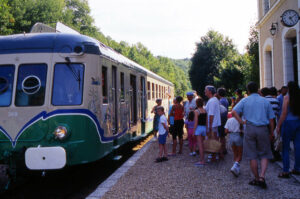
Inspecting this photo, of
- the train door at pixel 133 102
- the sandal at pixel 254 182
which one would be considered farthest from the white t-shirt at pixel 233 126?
the train door at pixel 133 102

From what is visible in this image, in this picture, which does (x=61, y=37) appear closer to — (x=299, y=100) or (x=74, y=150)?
(x=74, y=150)

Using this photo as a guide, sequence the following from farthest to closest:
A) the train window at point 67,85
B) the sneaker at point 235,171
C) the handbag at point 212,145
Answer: the handbag at point 212,145 → the sneaker at point 235,171 → the train window at point 67,85

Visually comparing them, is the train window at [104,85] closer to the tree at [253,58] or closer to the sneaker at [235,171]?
the sneaker at [235,171]

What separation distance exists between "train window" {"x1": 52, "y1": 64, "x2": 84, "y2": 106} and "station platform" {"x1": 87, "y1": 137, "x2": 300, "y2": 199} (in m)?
1.61

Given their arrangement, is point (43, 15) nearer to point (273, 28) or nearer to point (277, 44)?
point (273, 28)

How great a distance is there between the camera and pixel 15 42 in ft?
19.4

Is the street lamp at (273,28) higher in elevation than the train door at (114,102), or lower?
higher

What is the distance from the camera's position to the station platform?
5.19m

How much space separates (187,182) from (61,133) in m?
2.38

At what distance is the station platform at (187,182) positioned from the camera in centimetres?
519

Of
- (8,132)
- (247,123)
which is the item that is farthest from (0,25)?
(247,123)

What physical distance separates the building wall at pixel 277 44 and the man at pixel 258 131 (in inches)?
288

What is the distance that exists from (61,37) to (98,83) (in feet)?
3.43

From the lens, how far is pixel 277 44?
1463cm
